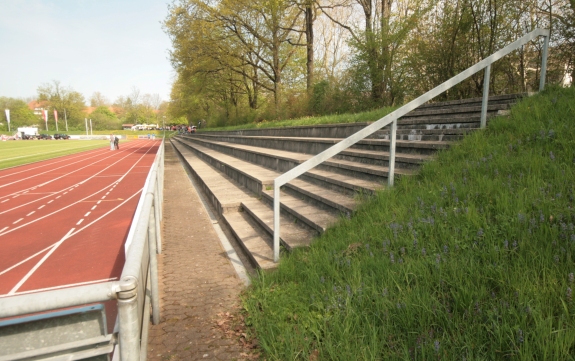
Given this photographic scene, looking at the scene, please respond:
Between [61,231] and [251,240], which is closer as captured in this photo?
[251,240]

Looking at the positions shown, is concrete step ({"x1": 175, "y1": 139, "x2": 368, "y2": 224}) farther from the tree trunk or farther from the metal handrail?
the tree trunk

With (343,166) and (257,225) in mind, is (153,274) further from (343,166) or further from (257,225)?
(343,166)

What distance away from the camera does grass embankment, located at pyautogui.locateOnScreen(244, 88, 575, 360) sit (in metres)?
1.83

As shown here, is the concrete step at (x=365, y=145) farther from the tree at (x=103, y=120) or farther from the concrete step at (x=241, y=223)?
the tree at (x=103, y=120)

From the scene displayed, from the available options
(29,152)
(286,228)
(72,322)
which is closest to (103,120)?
(29,152)

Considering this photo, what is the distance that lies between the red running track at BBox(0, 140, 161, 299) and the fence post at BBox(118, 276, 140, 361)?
0.68 meters

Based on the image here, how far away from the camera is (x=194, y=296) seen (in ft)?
11.8

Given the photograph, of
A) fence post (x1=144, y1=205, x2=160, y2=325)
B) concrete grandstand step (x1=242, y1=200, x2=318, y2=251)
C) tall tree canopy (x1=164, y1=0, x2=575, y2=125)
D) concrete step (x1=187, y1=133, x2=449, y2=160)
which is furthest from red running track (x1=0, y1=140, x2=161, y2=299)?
tall tree canopy (x1=164, y1=0, x2=575, y2=125)

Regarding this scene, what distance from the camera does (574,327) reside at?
1.63m

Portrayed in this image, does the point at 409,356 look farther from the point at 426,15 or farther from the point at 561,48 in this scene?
the point at 426,15

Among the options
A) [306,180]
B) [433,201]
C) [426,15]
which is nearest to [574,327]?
[433,201]

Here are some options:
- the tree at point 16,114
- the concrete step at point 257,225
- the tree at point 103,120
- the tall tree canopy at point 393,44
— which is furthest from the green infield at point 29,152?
the tree at point 16,114

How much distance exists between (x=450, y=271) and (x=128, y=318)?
205cm

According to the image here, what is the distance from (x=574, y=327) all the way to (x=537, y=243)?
0.78 m
